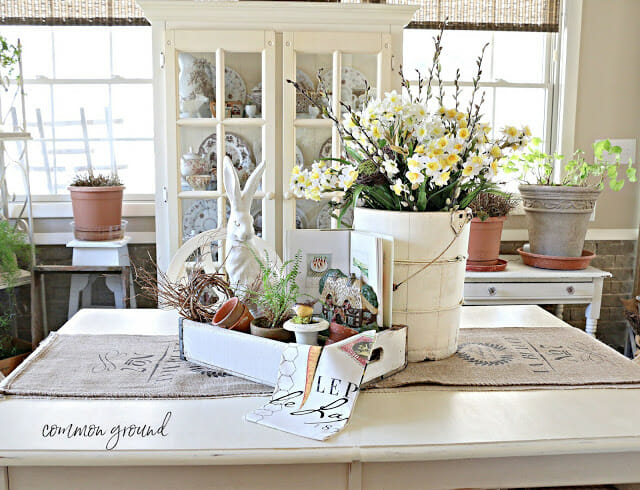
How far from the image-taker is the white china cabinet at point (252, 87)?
10.2 feet

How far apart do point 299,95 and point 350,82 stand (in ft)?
0.85

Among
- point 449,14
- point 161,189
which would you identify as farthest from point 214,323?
point 449,14

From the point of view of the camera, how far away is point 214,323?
1466mm

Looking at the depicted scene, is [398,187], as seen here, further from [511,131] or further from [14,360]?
[14,360]

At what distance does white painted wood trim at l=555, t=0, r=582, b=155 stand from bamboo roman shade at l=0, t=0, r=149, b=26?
2336mm

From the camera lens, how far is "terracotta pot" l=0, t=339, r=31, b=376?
9.80 feet

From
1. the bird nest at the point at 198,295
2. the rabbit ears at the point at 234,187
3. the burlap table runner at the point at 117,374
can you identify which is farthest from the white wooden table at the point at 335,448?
the rabbit ears at the point at 234,187

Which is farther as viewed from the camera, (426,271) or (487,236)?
(487,236)

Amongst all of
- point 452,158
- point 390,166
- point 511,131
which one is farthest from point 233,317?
point 511,131

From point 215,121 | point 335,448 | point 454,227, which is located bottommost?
point 335,448

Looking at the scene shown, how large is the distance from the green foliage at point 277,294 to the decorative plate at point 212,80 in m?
1.80

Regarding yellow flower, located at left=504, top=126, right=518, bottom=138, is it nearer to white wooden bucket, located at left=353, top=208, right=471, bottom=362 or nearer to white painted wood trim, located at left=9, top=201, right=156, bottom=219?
white wooden bucket, located at left=353, top=208, right=471, bottom=362

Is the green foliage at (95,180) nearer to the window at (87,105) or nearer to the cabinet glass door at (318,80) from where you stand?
the window at (87,105)

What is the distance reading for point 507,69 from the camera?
12.6 ft
